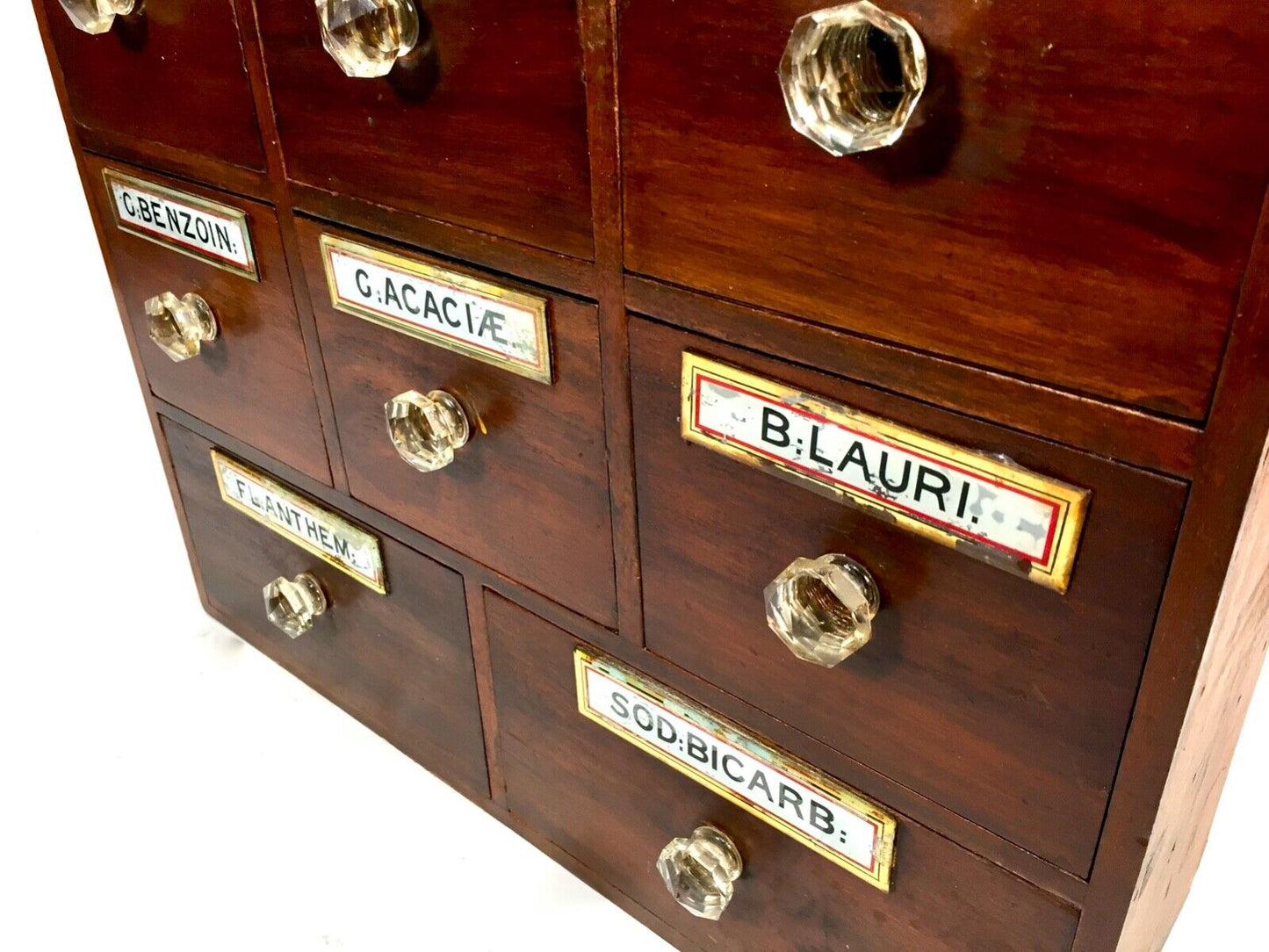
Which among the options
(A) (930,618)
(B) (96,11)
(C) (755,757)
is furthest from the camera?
(B) (96,11)

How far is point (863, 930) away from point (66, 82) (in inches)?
33.2

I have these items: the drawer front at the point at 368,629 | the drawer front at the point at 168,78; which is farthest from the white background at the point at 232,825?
the drawer front at the point at 168,78

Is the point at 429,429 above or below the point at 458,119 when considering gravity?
below

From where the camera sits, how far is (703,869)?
2.24ft

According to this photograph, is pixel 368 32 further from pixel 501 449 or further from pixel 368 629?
pixel 368 629

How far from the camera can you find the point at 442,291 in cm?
64

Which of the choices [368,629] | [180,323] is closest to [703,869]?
[368,629]

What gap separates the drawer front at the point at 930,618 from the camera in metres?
0.44

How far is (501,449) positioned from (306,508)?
0.28 metres

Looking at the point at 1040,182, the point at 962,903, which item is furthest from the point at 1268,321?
the point at 962,903

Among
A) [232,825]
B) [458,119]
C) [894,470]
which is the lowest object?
[232,825]

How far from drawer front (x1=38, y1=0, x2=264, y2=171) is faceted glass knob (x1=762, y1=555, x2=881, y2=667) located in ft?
1.49

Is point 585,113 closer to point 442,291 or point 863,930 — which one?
point 442,291

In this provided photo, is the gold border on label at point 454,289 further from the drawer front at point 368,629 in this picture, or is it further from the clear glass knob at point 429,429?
the drawer front at point 368,629
